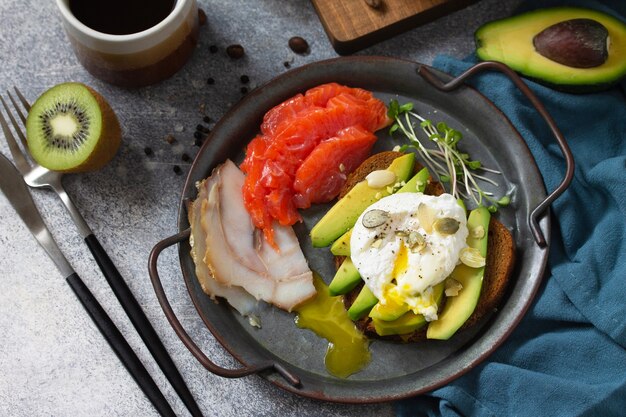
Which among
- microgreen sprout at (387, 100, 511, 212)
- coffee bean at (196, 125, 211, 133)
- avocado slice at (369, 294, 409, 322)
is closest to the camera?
avocado slice at (369, 294, 409, 322)

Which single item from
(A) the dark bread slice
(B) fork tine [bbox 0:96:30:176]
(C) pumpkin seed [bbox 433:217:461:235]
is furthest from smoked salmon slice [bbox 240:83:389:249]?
(B) fork tine [bbox 0:96:30:176]

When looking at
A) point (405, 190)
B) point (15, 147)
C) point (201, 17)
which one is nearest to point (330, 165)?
point (405, 190)

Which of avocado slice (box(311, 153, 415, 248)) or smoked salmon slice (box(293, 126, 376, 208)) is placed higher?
smoked salmon slice (box(293, 126, 376, 208))

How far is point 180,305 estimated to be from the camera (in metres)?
2.23

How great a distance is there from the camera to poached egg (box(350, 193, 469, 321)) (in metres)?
1.97

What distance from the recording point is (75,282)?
7.13ft

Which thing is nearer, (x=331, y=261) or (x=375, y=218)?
(x=375, y=218)

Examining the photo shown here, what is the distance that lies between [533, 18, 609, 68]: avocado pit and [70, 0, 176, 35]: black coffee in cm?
107

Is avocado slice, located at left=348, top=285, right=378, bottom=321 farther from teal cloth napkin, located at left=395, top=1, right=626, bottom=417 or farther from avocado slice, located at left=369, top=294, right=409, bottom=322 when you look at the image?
teal cloth napkin, located at left=395, top=1, right=626, bottom=417

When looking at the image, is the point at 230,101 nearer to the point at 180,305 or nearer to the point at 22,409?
the point at 180,305

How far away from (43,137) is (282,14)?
0.83m

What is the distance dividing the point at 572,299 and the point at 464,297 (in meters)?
0.32

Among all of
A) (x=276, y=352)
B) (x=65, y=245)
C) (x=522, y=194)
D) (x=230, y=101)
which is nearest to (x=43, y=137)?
(x=65, y=245)

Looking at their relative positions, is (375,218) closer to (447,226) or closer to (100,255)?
(447,226)
